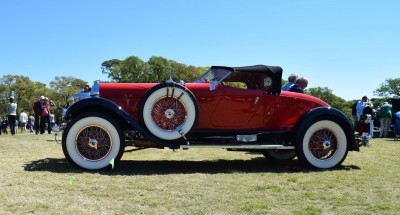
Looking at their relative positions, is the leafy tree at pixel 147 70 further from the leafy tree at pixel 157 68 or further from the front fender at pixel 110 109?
the front fender at pixel 110 109

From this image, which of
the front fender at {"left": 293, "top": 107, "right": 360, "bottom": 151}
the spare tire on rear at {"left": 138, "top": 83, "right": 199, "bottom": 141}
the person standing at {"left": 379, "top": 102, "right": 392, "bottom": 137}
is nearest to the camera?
the spare tire on rear at {"left": 138, "top": 83, "right": 199, "bottom": 141}

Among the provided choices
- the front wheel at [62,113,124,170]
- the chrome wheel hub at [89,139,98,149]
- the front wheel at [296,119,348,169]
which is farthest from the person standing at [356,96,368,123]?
the chrome wheel hub at [89,139,98,149]

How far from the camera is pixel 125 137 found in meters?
5.77

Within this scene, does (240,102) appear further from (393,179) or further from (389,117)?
(389,117)

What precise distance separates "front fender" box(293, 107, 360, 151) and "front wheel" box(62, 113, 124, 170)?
2916 millimetres

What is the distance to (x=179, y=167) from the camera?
19.7ft

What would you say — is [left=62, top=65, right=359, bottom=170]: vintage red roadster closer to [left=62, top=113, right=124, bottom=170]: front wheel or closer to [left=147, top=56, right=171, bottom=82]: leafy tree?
[left=62, top=113, right=124, bottom=170]: front wheel

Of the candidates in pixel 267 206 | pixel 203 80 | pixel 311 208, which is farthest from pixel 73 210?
pixel 203 80

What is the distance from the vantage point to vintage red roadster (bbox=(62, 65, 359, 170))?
214 inches

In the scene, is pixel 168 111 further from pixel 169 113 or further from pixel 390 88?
pixel 390 88

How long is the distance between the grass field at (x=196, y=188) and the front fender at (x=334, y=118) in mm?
456

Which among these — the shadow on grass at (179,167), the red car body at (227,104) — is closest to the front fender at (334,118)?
the red car body at (227,104)

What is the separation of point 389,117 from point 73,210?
14.6 metres

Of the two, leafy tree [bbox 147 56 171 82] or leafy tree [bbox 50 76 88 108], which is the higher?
leafy tree [bbox 147 56 171 82]
